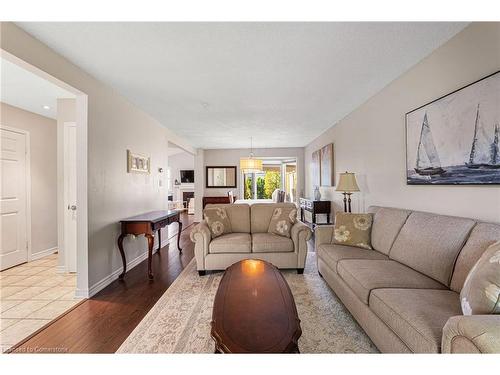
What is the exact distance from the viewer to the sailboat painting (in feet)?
5.35

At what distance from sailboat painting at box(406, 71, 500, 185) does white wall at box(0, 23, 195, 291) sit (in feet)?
11.6

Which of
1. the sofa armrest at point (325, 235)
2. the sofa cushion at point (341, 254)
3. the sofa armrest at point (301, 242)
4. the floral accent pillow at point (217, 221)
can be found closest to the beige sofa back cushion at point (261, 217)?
the floral accent pillow at point (217, 221)

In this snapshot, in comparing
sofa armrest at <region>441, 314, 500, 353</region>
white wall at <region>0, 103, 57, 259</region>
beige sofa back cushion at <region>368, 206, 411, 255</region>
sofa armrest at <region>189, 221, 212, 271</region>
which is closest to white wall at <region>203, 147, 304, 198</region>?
white wall at <region>0, 103, 57, 259</region>

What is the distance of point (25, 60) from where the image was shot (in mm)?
1827

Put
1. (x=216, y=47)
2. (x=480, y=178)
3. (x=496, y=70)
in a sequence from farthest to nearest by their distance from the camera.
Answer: (x=216, y=47), (x=480, y=178), (x=496, y=70)

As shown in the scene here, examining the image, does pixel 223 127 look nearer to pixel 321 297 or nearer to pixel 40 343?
pixel 321 297

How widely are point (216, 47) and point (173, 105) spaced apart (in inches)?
69.3

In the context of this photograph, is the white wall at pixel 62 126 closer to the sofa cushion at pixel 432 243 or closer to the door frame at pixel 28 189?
the door frame at pixel 28 189

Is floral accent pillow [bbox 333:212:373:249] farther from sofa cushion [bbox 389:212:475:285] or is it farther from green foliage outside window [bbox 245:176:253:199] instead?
green foliage outside window [bbox 245:176:253:199]

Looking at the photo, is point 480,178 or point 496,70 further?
point 480,178

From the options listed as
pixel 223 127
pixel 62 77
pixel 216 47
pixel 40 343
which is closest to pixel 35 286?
pixel 40 343

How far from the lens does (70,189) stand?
3.24 meters

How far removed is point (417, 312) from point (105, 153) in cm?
335

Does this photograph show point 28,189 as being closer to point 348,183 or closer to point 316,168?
point 348,183
